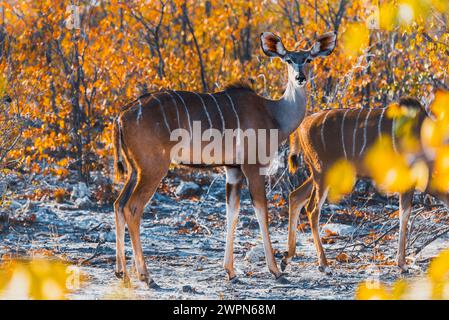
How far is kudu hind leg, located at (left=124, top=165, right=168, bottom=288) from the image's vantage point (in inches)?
192

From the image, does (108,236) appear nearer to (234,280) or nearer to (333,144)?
(234,280)

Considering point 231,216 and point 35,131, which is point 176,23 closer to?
point 35,131

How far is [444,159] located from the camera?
1.58 m

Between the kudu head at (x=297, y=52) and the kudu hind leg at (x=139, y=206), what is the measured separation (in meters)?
1.13

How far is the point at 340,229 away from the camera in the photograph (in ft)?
21.8

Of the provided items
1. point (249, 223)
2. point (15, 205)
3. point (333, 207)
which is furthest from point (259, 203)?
point (15, 205)

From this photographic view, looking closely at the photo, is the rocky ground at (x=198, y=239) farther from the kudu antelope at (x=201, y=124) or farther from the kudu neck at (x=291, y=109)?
the kudu neck at (x=291, y=109)

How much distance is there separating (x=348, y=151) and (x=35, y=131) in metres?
3.09

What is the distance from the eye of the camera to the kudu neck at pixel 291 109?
5.53m

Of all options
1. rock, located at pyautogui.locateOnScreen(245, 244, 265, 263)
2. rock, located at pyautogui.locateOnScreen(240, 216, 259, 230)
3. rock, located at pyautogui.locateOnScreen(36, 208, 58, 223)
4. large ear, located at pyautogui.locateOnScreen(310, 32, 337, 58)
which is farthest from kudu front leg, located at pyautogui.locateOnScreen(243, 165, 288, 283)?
rock, located at pyautogui.locateOnScreen(36, 208, 58, 223)

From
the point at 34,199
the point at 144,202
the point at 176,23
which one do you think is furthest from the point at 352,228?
the point at 176,23

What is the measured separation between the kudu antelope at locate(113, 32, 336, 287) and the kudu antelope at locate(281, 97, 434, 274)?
28cm

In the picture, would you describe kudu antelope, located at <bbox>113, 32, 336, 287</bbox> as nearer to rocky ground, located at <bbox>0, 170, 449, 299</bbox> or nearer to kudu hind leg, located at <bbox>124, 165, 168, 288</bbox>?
kudu hind leg, located at <bbox>124, 165, 168, 288</bbox>

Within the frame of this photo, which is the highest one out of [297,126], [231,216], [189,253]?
[297,126]
